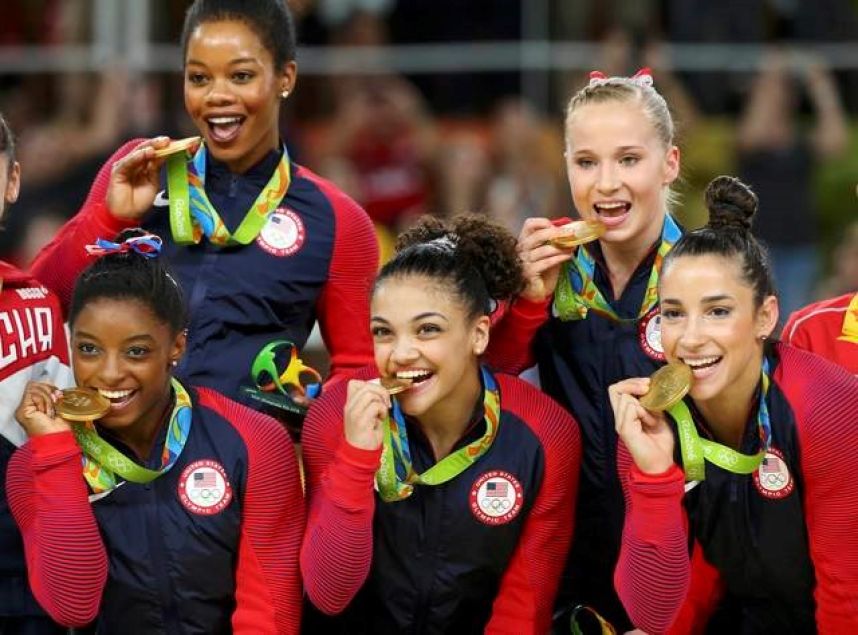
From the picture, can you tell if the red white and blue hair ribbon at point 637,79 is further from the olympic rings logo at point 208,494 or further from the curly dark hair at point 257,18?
the olympic rings logo at point 208,494

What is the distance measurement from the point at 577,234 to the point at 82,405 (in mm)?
1125

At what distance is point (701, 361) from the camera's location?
400 centimetres

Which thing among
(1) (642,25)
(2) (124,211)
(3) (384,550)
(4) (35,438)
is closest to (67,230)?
(2) (124,211)

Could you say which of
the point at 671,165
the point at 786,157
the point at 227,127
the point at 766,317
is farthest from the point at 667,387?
the point at 786,157

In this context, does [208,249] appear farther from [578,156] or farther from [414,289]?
[578,156]

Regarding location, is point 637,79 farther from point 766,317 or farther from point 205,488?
point 205,488

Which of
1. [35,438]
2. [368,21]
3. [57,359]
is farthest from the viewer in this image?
[368,21]

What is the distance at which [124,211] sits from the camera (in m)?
4.35

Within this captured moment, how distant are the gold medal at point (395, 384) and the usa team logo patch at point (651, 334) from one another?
1.83ft

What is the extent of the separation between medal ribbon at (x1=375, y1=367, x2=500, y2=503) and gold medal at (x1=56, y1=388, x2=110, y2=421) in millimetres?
586

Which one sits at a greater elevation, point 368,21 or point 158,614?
point 368,21

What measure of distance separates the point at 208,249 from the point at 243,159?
0.23 metres

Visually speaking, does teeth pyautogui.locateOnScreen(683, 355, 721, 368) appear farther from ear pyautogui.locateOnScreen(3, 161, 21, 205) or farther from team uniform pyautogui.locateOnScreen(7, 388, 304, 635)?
ear pyautogui.locateOnScreen(3, 161, 21, 205)

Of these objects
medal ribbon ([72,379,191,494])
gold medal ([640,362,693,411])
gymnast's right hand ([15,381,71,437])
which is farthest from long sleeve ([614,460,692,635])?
gymnast's right hand ([15,381,71,437])
